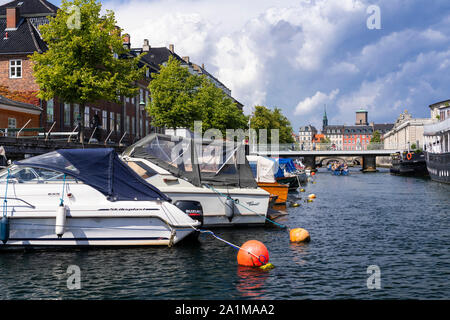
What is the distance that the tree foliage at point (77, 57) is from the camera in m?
35.3

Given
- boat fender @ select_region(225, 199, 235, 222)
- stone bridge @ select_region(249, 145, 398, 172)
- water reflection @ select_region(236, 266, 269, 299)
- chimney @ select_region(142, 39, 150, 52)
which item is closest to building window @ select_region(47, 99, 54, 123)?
boat fender @ select_region(225, 199, 235, 222)

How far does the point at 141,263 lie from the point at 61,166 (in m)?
3.87

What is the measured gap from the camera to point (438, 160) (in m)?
59.7

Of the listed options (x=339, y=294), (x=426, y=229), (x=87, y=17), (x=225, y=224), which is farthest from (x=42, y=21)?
(x=339, y=294)

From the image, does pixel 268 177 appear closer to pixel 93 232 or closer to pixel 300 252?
pixel 300 252

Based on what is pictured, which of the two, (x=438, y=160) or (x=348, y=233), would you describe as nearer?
(x=348, y=233)

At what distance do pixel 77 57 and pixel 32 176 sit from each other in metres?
22.1

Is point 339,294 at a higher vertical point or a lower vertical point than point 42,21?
lower

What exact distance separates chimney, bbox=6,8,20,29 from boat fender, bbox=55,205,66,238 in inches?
1543

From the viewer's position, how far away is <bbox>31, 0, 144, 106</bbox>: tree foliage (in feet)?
116

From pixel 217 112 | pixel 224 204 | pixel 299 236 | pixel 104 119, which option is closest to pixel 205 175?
pixel 224 204

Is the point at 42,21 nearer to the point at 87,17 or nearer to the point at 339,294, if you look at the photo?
the point at 87,17

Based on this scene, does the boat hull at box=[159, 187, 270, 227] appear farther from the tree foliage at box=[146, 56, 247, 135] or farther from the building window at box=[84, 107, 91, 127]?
the building window at box=[84, 107, 91, 127]

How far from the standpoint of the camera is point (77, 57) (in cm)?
3594
